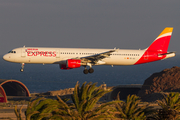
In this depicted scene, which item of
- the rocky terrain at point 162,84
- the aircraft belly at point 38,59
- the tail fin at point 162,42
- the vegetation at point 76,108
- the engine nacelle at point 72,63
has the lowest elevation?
the rocky terrain at point 162,84

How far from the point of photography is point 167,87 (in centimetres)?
7431

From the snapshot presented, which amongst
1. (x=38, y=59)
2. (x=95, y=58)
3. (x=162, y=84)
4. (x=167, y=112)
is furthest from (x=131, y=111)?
(x=162, y=84)

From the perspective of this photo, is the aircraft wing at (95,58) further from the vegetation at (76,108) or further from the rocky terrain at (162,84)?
the vegetation at (76,108)

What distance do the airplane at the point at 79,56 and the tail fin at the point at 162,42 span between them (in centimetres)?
75

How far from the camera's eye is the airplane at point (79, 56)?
54.8 metres

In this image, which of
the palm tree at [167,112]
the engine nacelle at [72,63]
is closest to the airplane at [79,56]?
the engine nacelle at [72,63]

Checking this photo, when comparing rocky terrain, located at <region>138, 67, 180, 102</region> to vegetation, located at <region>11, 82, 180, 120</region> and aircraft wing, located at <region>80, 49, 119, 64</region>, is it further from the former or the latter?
vegetation, located at <region>11, 82, 180, 120</region>

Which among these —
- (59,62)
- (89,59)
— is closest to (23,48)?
(59,62)

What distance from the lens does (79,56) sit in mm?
56562

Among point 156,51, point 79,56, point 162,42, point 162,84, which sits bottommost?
point 162,84

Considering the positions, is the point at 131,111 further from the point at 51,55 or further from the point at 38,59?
the point at 38,59

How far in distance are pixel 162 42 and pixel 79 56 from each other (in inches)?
768

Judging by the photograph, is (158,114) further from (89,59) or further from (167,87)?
(167,87)

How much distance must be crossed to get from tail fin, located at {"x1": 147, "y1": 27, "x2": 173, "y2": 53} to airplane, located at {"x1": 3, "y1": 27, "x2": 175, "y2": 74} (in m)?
0.75
